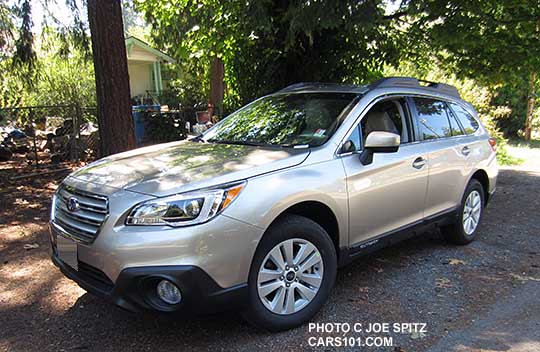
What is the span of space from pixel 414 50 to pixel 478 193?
157 inches

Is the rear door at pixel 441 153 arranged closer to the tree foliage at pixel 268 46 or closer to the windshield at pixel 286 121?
the windshield at pixel 286 121

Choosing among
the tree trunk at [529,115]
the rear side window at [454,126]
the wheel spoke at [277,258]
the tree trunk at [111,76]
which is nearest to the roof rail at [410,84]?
the rear side window at [454,126]

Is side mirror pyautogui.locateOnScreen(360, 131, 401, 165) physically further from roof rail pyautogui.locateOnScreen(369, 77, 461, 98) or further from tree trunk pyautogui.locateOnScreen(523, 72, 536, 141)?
tree trunk pyautogui.locateOnScreen(523, 72, 536, 141)

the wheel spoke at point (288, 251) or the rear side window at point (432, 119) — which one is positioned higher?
the rear side window at point (432, 119)

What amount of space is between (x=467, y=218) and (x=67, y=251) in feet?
13.8

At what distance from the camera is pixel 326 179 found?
3500 mm

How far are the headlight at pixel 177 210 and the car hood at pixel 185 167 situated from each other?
2.7 inches

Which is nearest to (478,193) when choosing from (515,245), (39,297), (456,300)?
(515,245)

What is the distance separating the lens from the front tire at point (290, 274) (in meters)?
3.12

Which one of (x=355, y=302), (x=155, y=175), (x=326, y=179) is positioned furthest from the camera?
(x=355, y=302)

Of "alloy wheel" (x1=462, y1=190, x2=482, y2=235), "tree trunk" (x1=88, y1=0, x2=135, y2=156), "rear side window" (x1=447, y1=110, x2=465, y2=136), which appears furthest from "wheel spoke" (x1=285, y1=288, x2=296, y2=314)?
"tree trunk" (x1=88, y1=0, x2=135, y2=156)

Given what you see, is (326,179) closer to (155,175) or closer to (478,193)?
(155,175)

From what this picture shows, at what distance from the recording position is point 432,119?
4.81 m

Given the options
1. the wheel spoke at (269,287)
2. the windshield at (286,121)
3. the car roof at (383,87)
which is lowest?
the wheel spoke at (269,287)
